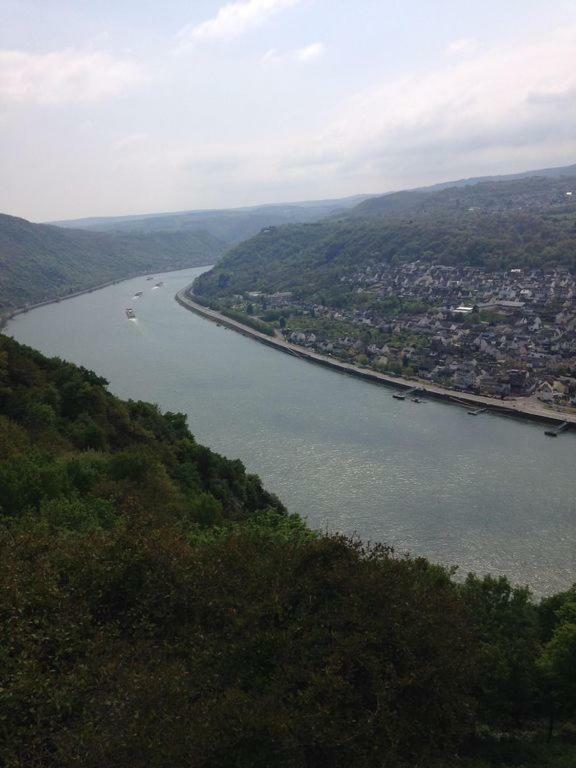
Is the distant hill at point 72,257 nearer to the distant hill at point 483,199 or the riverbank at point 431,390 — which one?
the riverbank at point 431,390

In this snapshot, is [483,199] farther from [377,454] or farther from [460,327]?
[377,454]

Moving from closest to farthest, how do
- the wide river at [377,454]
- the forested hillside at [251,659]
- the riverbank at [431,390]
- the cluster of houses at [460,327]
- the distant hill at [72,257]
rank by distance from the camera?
the forested hillside at [251,659], the wide river at [377,454], the riverbank at [431,390], the cluster of houses at [460,327], the distant hill at [72,257]

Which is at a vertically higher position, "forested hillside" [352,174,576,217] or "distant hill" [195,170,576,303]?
"forested hillside" [352,174,576,217]

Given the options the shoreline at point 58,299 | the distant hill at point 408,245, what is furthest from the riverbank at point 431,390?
the shoreline at point 58,299

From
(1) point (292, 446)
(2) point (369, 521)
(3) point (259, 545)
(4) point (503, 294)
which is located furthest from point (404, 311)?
(3) point (259, 545)

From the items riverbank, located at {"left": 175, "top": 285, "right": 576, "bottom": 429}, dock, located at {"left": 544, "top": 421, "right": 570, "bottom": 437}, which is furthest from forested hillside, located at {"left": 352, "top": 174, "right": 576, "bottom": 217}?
dock, located at {"left": 544, "top": 421, "right": 570, "bottom": 437}

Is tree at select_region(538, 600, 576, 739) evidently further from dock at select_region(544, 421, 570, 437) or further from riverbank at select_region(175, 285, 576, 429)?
riverbank at select_region(175, 285, 576, 429)
